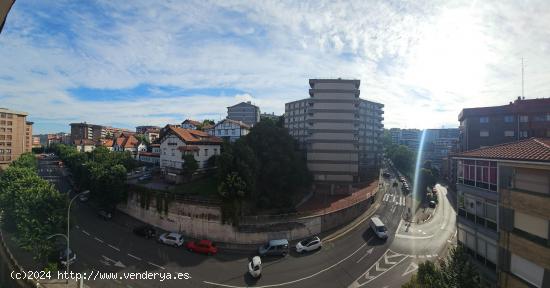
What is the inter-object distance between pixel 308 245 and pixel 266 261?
5.83 meters

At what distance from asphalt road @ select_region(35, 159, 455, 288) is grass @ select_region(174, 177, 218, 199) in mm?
9018

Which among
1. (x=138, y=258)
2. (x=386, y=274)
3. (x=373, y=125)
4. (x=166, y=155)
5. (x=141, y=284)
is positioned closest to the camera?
(x=141, y=284)

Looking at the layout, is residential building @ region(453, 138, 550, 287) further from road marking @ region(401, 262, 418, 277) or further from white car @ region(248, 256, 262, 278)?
white car @ region(248, 256, 262, 278)

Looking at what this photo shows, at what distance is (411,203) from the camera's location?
183 ft

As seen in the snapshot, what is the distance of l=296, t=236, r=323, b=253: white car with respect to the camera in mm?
32344

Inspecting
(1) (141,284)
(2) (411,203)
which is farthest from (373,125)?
(1) (141,284)

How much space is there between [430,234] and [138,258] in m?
41.2

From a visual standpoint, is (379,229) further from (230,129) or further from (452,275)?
(230,129)

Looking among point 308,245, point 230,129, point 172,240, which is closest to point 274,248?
point 308,245

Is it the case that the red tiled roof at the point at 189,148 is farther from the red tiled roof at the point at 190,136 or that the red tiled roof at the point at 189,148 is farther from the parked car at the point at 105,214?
the parked car at the point at 105,214

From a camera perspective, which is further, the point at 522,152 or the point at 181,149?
the point at 181,149

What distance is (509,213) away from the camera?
1594 cm

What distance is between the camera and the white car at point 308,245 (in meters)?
32.3

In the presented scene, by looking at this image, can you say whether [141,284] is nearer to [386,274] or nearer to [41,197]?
[41,197]
